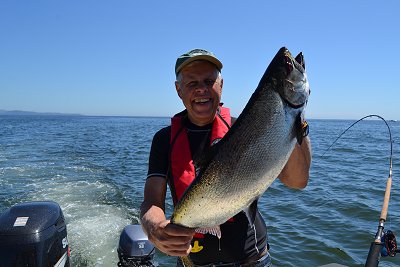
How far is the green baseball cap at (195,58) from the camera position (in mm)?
3207

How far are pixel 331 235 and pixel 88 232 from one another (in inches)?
233

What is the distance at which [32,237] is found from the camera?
4.37 metres

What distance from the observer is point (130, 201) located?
1170cm

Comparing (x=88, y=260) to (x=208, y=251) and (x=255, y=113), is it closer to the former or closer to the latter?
(x=208, y=251)

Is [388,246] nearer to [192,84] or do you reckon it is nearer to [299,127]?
Result: [299,127]

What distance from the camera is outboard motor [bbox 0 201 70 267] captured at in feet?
14.1

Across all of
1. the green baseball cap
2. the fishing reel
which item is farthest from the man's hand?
the fishing reel

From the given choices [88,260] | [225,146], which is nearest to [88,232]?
[88,260]

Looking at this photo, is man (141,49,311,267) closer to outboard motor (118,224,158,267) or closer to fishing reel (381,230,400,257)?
fishing reel (381,230,400,257)

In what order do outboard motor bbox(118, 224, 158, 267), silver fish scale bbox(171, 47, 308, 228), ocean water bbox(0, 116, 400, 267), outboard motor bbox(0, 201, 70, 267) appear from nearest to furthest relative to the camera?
silver fish scale bbox(171, 47, 308, 228)
outboard motor bbox(0, 201, 70, 267)
outboard motor bbox(118, 224, 158, 267)
ocean water bbox(0, 116, 400, 267)

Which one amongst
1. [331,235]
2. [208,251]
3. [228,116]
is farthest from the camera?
[331,235]

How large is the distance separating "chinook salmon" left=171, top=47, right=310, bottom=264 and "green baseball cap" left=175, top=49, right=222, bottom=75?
0.86 metres

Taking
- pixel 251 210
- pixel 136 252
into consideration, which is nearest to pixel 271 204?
pixel 136 252

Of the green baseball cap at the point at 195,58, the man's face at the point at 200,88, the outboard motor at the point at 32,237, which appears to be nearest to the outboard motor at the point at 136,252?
the outboard motor at the point at 32,237
